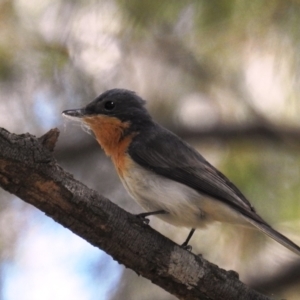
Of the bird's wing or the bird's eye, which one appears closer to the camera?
the bird's wing

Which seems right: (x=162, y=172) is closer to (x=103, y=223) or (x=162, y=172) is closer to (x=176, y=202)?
(x=176, y=202)

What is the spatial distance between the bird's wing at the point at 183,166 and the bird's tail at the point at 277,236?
0.43 feet

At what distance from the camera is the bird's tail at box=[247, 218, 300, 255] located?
11.8ft

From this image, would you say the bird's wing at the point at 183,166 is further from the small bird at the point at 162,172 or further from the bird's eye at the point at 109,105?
the bird's eye at the point at 109,105

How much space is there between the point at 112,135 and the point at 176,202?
0.81m

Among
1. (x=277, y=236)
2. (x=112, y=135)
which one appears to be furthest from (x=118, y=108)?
(x=277, y=236)

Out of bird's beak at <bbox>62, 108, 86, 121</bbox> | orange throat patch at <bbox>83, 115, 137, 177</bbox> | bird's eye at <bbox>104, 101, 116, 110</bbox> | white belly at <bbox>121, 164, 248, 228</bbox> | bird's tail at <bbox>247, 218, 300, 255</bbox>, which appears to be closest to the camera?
bird's tail at <bbox>247, 218, 300, 255</bbox>

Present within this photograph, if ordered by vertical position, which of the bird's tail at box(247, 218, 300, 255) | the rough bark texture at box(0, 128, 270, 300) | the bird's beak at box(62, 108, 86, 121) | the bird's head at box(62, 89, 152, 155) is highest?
the bird's head at box(62, 89, 152, 155)

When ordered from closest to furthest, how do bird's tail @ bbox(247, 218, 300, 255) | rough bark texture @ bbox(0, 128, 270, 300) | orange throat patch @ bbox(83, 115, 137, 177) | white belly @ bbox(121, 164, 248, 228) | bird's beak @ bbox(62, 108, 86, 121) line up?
rough bark texture @ bbox(0, 128, 270, 300)
bird's tail @ bbox(247, 218, 300, 255)
white belly @ bbox(121, 164, 248, 228)
orange throat patch @ bbox(83, 115, 137, 177)
bird's beak @ bbox(62, 108, 86, 121)

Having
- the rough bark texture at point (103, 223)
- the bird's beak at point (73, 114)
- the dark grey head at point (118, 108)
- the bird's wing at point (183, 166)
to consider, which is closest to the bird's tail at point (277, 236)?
the bird's wing at point (183, 166)

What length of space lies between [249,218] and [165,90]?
1.53 metres

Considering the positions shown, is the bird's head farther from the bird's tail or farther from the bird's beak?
the bird's tail

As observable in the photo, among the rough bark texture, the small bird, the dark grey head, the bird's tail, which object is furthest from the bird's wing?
the rough bark texture

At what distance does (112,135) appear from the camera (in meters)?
4.55
